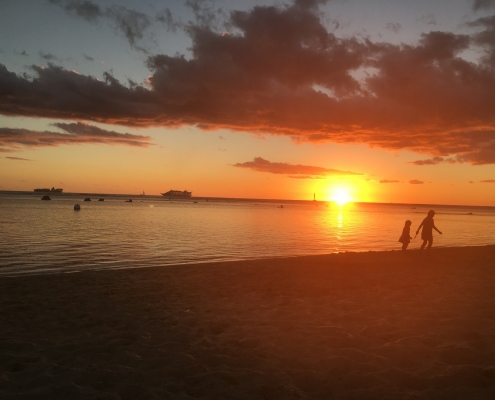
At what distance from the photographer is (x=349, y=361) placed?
265 inches

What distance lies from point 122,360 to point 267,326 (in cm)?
343

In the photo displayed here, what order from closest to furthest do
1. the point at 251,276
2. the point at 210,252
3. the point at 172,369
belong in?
1. the point at 172,369
2. the point at 251,276
3. the point at 210,252

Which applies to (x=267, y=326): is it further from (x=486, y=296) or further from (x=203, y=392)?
(x=486, y=296)

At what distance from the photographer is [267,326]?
29.0 ft

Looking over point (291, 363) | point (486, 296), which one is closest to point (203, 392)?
point (291, 363)

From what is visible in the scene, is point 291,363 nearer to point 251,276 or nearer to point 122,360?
point 122,360

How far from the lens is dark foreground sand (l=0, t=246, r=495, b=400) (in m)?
5.96

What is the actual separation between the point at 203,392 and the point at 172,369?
40.6 inches

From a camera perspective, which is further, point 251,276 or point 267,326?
point 251,276

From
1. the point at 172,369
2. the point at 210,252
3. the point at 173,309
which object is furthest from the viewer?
the point at 210,252

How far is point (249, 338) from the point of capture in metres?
8.06

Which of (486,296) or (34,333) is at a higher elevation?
(486,296)

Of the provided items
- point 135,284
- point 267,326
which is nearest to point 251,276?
point 135,284

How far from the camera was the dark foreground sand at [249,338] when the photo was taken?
5.96 metres
